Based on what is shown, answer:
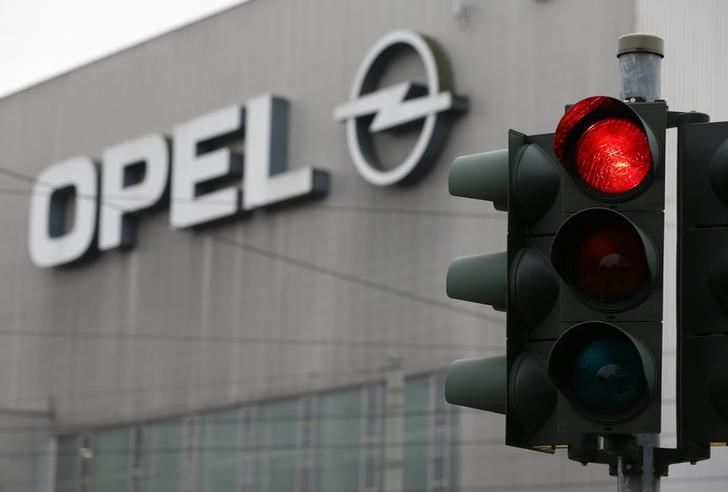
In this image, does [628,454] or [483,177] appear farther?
[483,177]

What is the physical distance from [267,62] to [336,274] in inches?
247

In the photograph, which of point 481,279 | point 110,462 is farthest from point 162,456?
point 481,279

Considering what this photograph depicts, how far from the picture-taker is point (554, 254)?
4.82 m

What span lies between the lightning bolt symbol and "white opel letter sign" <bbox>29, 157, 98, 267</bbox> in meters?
9.98

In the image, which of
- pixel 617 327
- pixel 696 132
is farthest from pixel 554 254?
pixel 696 132

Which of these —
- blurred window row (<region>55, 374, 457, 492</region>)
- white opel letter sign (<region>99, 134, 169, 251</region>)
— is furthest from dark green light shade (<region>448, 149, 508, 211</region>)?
white opel letter sign (<region>99, 134, 169, 251</region>)

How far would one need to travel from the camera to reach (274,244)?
3844cm

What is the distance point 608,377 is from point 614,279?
290 millimetres

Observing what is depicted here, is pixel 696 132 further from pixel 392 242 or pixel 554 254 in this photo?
pixel 392 242

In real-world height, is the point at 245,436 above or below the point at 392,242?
below

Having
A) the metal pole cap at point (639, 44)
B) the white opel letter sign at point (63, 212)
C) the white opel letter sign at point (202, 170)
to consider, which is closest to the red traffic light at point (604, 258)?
the metal pole cap at point (639, 44)

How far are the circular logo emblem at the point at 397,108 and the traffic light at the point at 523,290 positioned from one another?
28802 millimetres

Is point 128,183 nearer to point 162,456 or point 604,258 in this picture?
point 162,456

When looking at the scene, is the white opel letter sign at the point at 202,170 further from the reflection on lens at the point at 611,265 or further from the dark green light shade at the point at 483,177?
the reflection on lens at the point at 611,265
